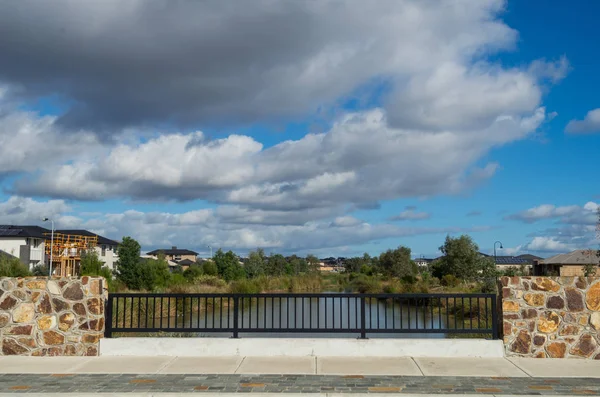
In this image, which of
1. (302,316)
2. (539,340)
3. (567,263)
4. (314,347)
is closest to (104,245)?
(567,263)

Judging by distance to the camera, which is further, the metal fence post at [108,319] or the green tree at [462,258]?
the green tree at [462,258]

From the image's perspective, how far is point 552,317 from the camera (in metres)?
9.17

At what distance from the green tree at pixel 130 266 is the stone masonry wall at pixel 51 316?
31739 millimetres

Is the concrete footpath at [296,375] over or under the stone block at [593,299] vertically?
under

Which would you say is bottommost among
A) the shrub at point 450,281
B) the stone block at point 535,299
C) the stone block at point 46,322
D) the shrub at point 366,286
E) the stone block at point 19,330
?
the shrub at point 366,286

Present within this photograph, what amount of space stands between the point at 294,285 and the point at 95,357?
38.9m

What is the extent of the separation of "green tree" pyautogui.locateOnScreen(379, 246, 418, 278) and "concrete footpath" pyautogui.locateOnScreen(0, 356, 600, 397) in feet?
177

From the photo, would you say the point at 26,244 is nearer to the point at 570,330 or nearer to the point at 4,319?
the point at 4,319

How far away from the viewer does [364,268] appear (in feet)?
251

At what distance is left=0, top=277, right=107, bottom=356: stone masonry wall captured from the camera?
933 centimetres

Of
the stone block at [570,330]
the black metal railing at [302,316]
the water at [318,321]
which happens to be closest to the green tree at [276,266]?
the water at [318,321]

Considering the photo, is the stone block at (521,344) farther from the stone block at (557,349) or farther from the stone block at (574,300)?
the stone block at (574,300)

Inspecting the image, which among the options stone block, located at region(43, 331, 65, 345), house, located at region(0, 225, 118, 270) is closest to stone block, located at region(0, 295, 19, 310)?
stone block, located at region(43, 331, 65, 345)

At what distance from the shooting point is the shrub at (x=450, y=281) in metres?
43.0
